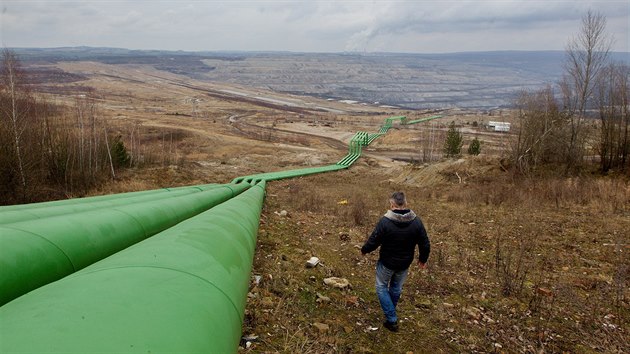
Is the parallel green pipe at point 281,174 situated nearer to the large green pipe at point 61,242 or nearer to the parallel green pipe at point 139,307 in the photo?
the large green pipe at point 61,242

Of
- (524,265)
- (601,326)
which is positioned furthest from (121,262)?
(524,265)

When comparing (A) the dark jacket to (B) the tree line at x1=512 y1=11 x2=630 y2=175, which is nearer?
(A) the dark jacket

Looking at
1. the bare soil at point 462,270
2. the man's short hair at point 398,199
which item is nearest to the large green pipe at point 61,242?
the bare soil at point 462,270

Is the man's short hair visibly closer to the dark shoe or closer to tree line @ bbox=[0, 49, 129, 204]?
the dark shoe

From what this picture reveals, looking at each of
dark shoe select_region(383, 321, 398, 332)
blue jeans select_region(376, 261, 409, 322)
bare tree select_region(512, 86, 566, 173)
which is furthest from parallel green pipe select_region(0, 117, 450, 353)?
bare tree select_region(512, 86, 566, 173)

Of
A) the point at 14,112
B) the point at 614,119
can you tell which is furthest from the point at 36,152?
the point at 614,119

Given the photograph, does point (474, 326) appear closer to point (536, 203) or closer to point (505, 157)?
point (536, 203)
